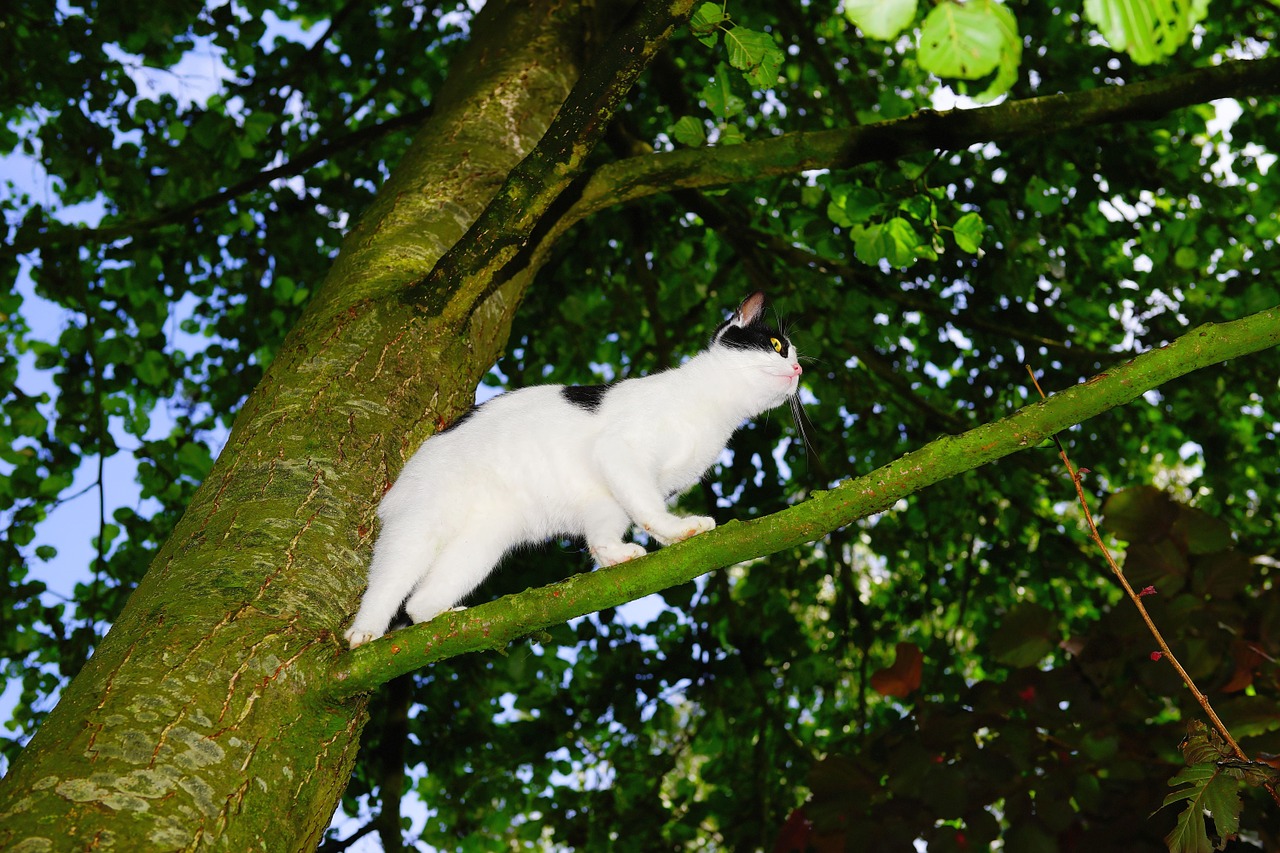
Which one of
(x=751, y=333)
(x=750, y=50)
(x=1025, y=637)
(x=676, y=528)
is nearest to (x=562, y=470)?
(x=676, y=528)

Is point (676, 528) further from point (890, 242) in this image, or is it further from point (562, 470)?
point (890, 242)

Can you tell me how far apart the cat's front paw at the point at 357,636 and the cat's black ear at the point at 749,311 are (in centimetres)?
186

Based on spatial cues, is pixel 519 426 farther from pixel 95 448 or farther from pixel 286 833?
pixel 95 448

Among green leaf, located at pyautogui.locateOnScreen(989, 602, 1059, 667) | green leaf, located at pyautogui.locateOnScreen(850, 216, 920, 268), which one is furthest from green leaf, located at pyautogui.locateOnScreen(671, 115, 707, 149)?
green leaf, located at pyautogui.locateOnScreen(989, 602, 1059, 667)

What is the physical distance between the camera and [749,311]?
3.34m

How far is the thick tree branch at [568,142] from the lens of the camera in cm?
214

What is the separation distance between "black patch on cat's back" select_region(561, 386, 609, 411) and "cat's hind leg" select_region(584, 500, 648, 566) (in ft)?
1.06

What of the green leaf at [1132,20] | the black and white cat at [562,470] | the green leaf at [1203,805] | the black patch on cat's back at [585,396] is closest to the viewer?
the green leaf at [1132,20]

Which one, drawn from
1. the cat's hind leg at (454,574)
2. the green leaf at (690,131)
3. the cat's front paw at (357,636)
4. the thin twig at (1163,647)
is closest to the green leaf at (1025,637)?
the thin twig at (1163,647)

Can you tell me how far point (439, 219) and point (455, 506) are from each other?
3.51 feet

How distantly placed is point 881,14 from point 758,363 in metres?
1.84

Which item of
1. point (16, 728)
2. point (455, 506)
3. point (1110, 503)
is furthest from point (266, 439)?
point (16, 728)

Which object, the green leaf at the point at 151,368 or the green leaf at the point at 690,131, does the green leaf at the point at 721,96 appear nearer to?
the green leaf at the point at 690,131

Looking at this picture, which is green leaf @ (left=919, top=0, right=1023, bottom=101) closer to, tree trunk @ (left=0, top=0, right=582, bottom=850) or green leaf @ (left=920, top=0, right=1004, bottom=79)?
green leaf @ (left=920, top=0, right=1004, bottom=79)
